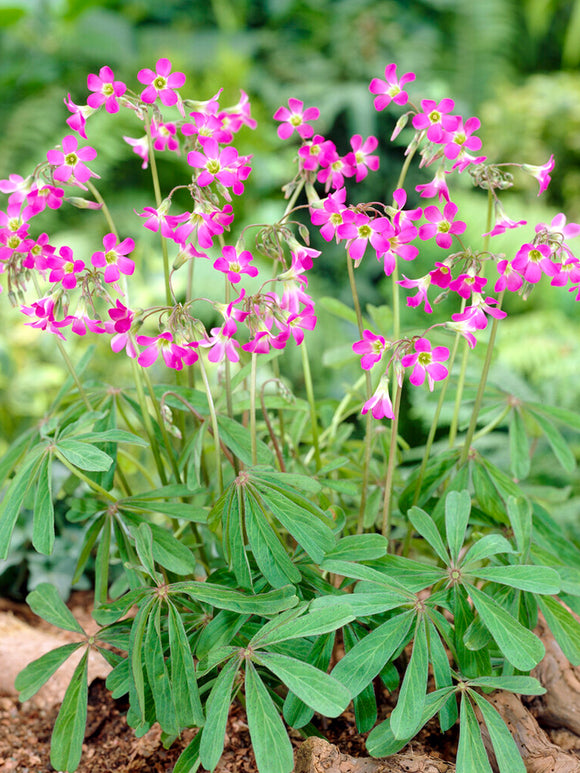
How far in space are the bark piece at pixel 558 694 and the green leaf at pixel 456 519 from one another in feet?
0.76

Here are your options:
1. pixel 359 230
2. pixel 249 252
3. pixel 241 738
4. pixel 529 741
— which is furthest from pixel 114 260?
pixel 529 741

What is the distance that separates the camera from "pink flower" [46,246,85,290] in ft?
2.26

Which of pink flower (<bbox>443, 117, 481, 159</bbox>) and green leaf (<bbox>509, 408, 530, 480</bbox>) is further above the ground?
pink flower (<bbox>443, 117, 481, 159</bbox>)

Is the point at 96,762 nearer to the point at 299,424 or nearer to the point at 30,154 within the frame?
the point at 299,424

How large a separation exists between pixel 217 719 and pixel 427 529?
0.90 ft

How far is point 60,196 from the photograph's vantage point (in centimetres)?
73

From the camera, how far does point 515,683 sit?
0.65 m

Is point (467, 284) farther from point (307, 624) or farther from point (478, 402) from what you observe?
point (307, 624)

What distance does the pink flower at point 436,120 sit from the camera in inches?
27.0

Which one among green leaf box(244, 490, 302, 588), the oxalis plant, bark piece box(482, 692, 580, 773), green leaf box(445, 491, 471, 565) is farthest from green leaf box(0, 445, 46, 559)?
bark piece box(482, 692, 580, 773)

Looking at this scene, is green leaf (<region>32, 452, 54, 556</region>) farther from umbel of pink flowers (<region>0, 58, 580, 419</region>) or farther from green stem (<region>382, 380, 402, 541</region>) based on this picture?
green stem (<region>382, 380, 402, 541</region>)

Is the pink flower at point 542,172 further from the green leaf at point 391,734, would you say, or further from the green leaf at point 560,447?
the green leaf at point 391,734

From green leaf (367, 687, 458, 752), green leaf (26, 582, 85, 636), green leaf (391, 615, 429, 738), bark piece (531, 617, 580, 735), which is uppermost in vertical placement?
green leaf (391, 615, 429, 738)

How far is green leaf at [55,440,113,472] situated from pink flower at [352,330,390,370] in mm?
261
